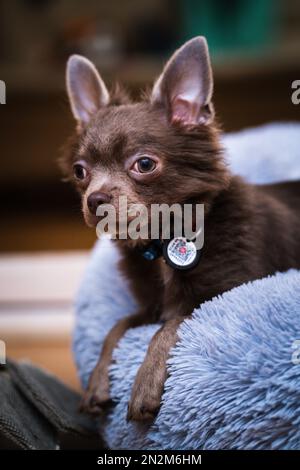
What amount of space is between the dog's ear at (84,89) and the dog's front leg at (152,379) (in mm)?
571

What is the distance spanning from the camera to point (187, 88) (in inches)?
55.2

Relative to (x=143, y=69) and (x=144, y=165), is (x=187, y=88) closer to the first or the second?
(x=144, y=165)

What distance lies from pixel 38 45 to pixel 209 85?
3.12 metres

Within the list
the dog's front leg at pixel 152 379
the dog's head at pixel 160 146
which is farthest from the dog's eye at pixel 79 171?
the dog's front leg at pixel 152 379

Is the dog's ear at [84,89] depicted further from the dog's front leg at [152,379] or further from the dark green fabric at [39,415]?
the dark green fabric at [39,415]

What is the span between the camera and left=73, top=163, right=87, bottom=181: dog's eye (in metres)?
1.38

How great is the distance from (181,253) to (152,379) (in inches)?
11.4

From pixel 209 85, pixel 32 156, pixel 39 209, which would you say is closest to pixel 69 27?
pixel 32 156

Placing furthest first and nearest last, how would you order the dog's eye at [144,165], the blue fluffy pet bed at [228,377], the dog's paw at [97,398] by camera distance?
the dog's paw at [97,398] → the dog's eye at [144,165] → the blue fluffy pet bed at [228,377]

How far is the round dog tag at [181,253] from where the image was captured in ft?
4.57

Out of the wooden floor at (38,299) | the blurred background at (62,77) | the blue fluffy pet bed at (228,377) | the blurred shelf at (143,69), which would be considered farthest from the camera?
the blurred shelf at (143,69)
